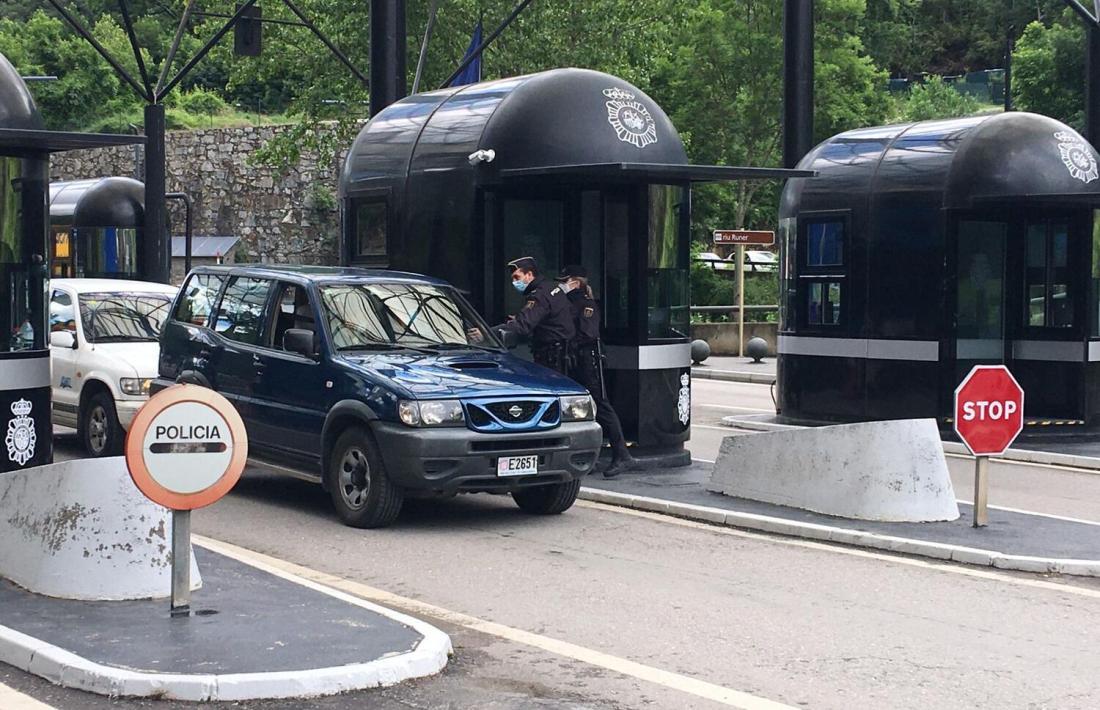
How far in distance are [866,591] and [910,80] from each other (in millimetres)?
71206

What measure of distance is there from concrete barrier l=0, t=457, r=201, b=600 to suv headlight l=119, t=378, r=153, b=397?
5.97 metres

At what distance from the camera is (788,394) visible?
63.1 ft

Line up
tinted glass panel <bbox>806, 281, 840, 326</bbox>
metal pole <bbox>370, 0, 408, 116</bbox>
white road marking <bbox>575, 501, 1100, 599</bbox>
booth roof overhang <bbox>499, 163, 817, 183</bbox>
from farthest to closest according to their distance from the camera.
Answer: metal pole <bbox>370, 0, 408, 116</bbox>, tinted glass panel <bbox>806, 281, 840, 326</bbox>, booth roof overhang <bbox>499, 163, 817, 183</bbox>, white road marking <bbox>575, 501, 1100, 599</bbox>

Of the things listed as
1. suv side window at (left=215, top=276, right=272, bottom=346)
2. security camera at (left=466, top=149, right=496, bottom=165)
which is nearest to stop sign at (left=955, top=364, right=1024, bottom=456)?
security camera at (left=466, top=149, right=496, bottom=165)

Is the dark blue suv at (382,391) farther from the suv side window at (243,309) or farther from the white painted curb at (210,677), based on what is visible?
the white painted curb at (210,677)

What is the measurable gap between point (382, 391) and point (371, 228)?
506cm

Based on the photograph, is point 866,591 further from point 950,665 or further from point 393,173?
point 393,173

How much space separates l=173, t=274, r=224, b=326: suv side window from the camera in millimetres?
13461

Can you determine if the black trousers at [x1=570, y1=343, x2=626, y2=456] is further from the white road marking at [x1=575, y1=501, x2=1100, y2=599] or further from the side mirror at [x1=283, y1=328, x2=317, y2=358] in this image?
the side mirror at [x1=283, y1=328, x2=317, y2=358]

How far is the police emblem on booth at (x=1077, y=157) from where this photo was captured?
1727 centimetres

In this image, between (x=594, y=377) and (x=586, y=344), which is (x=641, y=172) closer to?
(x=586, y=344)

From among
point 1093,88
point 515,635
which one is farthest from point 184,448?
point 1093,88

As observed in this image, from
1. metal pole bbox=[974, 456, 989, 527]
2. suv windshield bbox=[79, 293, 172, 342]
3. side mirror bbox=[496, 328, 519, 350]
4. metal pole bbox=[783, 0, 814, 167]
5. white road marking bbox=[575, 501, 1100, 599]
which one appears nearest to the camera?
white road marking bbox=[575, 501, 1100, 599]

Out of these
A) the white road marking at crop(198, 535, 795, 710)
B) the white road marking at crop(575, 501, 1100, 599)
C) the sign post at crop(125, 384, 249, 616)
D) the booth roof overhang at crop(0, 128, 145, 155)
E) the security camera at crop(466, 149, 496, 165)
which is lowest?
the white road marking at crop(575, 501, 1100, 599)
